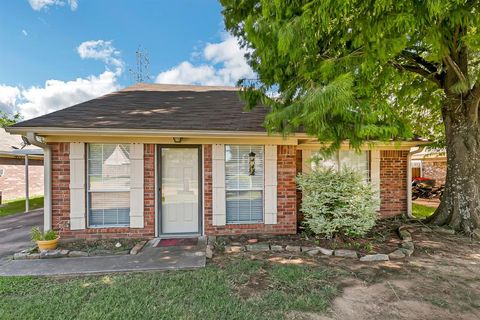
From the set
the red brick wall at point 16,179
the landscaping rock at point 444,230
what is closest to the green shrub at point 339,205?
the landscaping rock at point 444,230

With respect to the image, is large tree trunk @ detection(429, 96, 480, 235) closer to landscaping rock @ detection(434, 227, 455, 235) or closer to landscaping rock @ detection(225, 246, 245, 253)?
landscaping rock @ detection(434, 227, 455, 235)

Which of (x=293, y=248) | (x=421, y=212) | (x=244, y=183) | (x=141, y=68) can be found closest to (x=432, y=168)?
(x=421, y=212)

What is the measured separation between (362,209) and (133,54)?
39.9 ft

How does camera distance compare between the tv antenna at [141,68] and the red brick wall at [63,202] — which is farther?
the tv antenna at [141,68]

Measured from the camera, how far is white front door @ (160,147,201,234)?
5.35 meters

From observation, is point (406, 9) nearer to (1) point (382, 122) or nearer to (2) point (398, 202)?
(1) point (382, 122)

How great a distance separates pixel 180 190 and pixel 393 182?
6047mm

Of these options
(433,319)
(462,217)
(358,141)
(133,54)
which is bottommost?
(433,319)

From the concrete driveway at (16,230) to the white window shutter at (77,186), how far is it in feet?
4.03

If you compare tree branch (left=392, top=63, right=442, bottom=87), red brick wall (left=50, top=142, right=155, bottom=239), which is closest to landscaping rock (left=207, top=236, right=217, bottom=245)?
red brick wall (left=50, top=142, right=155, bottom=239)

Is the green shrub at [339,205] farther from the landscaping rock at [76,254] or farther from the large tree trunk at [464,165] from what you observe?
the landscaping rock at [76,254]

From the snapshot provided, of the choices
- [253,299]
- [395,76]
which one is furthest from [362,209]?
[253,299]

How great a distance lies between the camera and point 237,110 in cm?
627

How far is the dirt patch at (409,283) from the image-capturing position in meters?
2.70
